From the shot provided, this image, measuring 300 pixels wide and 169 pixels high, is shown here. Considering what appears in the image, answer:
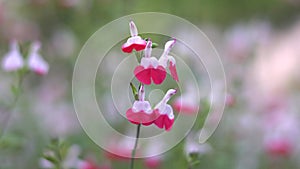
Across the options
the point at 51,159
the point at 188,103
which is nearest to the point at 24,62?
the point at 51,159

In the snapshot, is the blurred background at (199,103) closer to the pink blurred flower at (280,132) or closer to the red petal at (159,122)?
the pink blurred flower at (280,132)

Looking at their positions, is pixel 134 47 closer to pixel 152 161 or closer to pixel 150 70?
pixel 150 70

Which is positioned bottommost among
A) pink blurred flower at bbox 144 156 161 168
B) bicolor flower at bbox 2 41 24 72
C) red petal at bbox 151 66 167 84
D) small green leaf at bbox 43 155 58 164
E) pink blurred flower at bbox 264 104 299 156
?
small green leaf at bbox 43 155 58 164

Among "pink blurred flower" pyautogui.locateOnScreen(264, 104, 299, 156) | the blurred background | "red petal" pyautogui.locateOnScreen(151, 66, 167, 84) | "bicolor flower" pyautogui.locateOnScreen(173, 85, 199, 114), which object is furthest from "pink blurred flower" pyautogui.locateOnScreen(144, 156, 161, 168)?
"red petal" pyautogui.locateOnScreen(151, 66, 167, 84)

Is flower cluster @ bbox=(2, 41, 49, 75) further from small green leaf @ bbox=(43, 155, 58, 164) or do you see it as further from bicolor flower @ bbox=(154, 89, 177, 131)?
bicolor flower @ bbox=(154, 89, 177, 131)

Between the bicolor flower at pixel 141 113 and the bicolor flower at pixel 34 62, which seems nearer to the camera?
the bicolor flower at pixel 141 113

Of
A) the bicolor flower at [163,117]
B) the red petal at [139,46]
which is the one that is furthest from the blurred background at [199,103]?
the red petal at [139,46]
